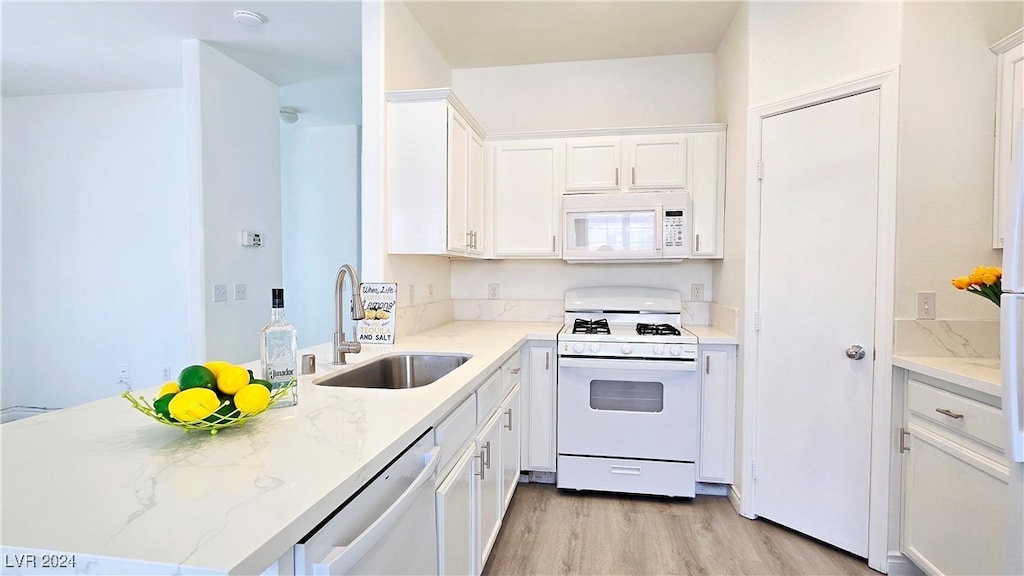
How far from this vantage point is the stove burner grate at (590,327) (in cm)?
267

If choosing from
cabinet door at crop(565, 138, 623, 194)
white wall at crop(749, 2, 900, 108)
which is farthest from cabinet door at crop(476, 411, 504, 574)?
white wall at crop(749, 2, 900, 108)

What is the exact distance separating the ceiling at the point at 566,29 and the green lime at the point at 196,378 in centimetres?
235

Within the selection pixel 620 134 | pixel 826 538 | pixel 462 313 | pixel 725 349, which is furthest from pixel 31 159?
pixel 826 538

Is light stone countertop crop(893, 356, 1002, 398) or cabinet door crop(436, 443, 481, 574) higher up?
light stone countertop crop(893, 356, 1002, 398)

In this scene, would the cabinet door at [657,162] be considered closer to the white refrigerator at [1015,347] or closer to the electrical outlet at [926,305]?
the electrical outlet at [926,305]

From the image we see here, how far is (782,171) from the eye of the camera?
85.5 inches

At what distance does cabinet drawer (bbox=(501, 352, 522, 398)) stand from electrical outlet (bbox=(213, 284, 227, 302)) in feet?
7.01

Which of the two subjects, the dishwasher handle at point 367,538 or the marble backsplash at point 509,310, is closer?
the dishwasher handle at point 367,538

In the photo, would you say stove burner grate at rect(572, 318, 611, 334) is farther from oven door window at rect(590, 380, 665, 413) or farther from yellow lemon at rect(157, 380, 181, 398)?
yellow lemon at rect(157, 380, 181, 398)

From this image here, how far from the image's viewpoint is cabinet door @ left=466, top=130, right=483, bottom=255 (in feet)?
8.71

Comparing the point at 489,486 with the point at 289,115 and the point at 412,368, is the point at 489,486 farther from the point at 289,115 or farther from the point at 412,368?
the point at 289,115

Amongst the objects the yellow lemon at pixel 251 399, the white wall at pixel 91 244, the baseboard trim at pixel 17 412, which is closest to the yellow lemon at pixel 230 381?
the yellow lemon at pixel 251 399

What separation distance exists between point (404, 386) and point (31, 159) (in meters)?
4.35

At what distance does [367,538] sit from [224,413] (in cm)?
41
